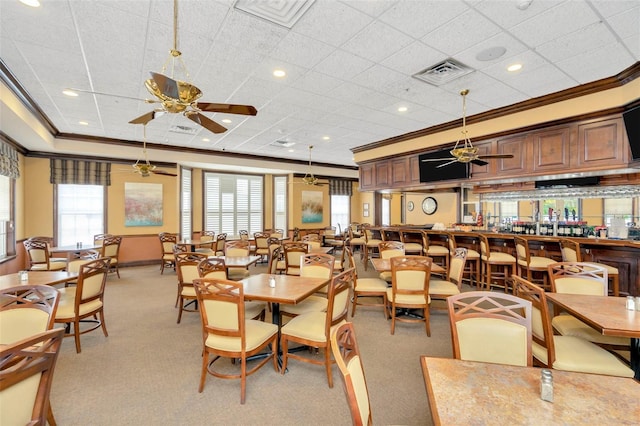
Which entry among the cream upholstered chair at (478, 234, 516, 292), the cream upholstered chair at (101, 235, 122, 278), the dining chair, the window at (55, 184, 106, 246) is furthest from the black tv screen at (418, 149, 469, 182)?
the window at (55, 184, 106, 246)

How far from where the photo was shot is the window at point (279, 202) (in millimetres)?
10721

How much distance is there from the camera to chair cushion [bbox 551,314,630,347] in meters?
2.39

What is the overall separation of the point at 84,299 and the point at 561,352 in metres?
4.52

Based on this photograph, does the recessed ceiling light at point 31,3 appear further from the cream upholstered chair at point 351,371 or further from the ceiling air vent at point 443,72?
the ceiling air vent at point 443,72

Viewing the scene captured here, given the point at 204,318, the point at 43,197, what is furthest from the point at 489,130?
the point at 43,197

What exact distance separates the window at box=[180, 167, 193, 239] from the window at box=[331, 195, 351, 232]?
550 centimetres

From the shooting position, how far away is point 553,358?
2.02 metres

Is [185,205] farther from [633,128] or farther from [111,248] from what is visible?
[633,128]

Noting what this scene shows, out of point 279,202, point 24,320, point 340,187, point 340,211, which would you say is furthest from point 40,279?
point 340,211

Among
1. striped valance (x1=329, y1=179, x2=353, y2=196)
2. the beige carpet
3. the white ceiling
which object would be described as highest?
the white ceiling

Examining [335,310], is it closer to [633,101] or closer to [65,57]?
[65,57]

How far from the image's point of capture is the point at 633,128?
371 centimetres

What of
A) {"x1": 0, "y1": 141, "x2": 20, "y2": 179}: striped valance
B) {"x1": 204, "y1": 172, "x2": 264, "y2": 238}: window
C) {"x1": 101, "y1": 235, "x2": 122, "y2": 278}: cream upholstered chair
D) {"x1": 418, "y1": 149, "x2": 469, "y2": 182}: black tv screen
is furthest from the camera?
{"x1": 204, "y1": 172, "x2": 264, "y2": 238}: window

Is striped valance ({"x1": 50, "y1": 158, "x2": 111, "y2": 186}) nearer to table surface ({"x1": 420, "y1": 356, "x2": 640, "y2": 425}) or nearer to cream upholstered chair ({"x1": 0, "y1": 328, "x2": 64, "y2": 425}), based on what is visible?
cream upholstered chair ({"x1": 0, "y1": 328, "x2": 64, "y2": 425})
